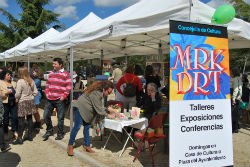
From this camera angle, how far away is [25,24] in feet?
83.9

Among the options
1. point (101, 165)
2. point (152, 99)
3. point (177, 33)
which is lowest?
point (101, 165)

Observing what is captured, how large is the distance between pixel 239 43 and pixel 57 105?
5058 millimetres

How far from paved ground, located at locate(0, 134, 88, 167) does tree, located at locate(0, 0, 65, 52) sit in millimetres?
23481

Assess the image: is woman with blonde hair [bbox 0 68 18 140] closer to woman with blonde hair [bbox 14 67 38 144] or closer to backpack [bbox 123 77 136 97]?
woman with blonde hair [bbox 14 67 38 144]

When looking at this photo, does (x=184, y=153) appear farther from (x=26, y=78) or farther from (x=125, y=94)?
(x=26, y=78)

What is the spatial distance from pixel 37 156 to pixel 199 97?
3.06m

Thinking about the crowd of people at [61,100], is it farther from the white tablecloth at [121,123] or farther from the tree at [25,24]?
the tree at [25,24]

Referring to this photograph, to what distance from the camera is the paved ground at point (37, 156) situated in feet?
11.9

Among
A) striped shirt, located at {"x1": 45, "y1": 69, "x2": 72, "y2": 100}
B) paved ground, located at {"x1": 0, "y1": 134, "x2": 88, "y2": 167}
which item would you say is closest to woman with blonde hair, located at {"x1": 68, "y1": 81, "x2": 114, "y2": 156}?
paved ground, located at {"x1": 0, "y1": 134, "x2": 88, "y2": 167}

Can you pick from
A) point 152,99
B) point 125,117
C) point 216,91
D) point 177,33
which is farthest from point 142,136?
point 177,33

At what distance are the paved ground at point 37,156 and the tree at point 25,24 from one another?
2348 centimetres

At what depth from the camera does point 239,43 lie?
231 inches

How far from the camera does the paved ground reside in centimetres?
362

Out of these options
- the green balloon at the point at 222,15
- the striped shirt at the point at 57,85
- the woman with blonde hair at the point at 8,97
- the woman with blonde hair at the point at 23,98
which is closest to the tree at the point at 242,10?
the green balloon at the point at 222,15
